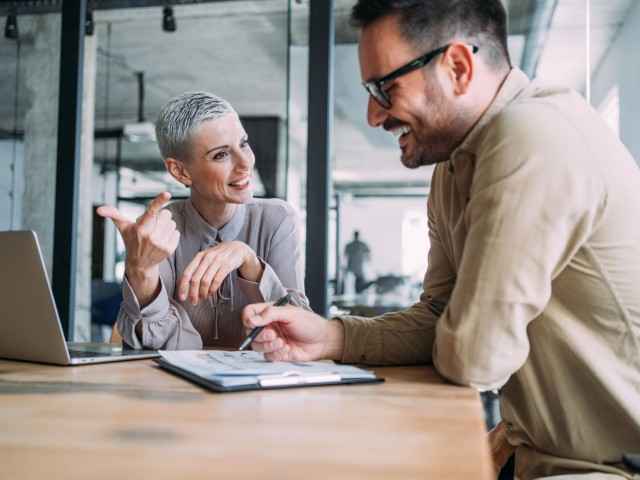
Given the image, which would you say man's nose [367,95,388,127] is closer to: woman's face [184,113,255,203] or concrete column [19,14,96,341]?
woman's face [184,113,255,203]

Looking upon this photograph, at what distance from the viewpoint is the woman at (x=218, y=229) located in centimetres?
183

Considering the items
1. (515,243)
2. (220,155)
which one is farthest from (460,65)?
(220,155)

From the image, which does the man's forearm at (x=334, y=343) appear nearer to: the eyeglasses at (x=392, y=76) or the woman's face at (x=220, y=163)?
the eyeglasses at (x=392, y=76)

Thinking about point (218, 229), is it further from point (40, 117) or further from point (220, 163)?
point (40, 117)

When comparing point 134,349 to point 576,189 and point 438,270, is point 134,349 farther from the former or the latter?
A: point 576,189

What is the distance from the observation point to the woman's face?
2.28 m

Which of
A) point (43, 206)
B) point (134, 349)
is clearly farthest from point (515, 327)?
point (43, 206)

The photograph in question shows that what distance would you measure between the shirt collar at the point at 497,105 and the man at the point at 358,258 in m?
5.64

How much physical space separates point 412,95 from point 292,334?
0.53m

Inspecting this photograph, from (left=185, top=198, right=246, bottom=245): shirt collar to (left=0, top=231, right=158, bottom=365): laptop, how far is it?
2.64 feet

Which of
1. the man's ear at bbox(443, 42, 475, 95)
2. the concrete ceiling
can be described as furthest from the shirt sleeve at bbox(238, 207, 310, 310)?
the concrete ceiling

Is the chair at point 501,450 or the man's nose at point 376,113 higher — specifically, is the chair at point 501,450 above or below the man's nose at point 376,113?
below

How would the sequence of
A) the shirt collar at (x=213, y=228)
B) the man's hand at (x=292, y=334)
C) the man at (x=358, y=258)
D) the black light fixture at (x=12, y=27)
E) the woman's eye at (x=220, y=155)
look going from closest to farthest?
the man's hand at (x=292, y=334), the shirt collar at (x=213, y=228), the woman's eye at (x=220, y=155), the black light fixture at (x=12, y=27), the man at (x=358, y=258)

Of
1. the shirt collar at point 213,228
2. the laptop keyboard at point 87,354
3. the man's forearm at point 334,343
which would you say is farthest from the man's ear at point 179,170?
the man's forearm at point 334,343
